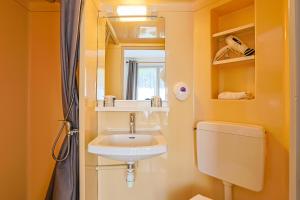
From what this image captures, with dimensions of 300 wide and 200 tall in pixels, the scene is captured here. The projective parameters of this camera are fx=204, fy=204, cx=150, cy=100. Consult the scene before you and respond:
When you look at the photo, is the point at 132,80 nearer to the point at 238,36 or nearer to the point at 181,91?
the point at 181,91

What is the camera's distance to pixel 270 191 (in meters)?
1.34

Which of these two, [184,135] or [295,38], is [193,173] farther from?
[295,38]

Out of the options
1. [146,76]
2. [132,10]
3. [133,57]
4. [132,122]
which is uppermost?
[132,10]

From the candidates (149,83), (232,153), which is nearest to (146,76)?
(149,83)

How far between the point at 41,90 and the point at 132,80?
0.89m

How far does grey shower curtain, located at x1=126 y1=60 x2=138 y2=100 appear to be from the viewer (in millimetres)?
1827

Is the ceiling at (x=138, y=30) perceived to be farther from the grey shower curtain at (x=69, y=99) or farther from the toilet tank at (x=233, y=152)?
the toilet tank at (x=233, y=152)

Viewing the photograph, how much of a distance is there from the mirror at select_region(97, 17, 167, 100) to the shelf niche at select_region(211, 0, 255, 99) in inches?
17.4

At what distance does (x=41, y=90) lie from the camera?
194 cm

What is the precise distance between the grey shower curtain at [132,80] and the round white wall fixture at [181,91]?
1.20 feet

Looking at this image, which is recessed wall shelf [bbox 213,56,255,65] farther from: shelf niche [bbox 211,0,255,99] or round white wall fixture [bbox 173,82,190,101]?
round white wall fixture [bbox 173,82,190,101]

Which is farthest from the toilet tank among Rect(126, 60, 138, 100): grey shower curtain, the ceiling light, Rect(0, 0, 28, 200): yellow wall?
Rect(0, 0, 28, 200): yellow wall

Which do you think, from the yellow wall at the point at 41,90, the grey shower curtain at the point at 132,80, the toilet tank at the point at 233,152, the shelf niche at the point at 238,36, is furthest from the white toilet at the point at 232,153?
the yellow wall at the point at 41,90

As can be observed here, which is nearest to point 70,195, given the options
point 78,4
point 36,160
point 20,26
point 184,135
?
point 36,160
